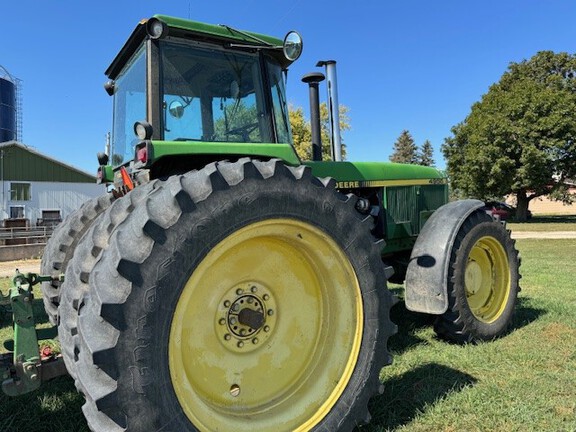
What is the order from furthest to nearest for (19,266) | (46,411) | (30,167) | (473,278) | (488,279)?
(30,167), (19,266), (488,279), (473,278), (46,411)

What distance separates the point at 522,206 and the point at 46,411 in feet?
102

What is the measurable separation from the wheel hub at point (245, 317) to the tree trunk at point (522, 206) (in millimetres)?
29786

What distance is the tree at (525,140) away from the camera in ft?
85.3

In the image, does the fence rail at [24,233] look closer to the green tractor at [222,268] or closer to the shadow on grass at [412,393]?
the green tractor at [222,268]

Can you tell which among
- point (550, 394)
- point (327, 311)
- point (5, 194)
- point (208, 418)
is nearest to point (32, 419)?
point (208, 418)

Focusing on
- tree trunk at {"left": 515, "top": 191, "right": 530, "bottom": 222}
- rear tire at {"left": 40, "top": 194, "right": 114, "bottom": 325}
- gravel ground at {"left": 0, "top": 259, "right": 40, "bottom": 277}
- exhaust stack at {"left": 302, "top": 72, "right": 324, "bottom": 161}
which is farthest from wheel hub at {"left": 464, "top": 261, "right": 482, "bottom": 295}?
tree trunk at {"left": 515, "top": 191, "right": 530, "bottom": 222}

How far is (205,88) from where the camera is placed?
3311 mm

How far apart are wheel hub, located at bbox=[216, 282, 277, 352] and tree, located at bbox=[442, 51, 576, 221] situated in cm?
2691

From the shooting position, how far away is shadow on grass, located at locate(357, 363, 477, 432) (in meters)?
2.82

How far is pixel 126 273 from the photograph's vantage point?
1918mm

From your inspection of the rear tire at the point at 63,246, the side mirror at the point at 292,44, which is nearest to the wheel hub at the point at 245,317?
the side mirror at the point at 292,44

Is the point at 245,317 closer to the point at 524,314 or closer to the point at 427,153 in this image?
the point at 524,314

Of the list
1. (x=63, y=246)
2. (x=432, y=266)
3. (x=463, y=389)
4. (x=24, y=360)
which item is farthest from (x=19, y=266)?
(x=463, y=389)

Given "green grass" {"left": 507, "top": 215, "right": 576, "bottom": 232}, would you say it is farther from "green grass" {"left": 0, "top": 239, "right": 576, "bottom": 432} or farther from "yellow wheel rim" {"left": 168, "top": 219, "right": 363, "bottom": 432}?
"yellow wheel rim" {"left": 168, "top": 219, "right": 363, "bottom": 432}
